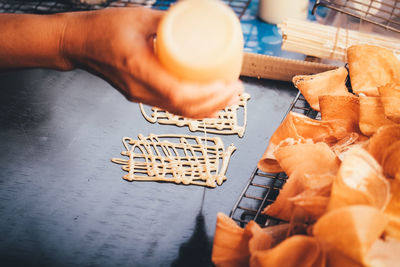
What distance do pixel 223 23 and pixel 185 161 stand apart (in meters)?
0.45

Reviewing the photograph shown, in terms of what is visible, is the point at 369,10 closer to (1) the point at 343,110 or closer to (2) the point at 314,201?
(1) the point at 343,110

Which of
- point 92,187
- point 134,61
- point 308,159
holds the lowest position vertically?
point 92,187

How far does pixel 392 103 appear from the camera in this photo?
58 cm

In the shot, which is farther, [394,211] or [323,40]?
[323,40]

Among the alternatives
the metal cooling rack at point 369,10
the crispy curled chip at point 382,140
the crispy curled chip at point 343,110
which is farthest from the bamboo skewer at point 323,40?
the crispy curled chip at point 382,140

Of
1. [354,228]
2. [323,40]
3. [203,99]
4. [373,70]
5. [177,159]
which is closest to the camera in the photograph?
[354,228]

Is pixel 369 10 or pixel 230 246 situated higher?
pixel 369 10

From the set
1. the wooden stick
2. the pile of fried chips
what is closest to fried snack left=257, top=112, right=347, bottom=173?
the pile of fried chips

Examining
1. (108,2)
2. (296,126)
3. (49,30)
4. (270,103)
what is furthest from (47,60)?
(108,2)

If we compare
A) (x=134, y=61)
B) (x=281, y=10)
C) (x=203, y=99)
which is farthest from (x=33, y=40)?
(x=281, y=10)

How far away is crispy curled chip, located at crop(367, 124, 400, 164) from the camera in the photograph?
1.68 feet

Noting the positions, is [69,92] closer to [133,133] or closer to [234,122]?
[133,133]

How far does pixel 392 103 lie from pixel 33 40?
0.64 m

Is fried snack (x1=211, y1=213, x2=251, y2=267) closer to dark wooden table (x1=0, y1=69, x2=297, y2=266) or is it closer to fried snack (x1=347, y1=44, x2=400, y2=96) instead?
dark wooden table (x1=0, y1=69, x2=297, y2=266)
